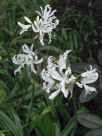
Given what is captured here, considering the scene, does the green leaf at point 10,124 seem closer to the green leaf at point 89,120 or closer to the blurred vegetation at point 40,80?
the blurred vegetation at point 40,80

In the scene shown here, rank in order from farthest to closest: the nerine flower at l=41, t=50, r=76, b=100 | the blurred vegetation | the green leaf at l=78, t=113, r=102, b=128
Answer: the blurred vegetation < the green leaf at l=78, t=113, r=102, b=128 < the nerine flower at l=41, t=50, r=76, b=100

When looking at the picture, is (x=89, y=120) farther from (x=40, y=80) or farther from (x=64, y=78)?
(x=40, y=80)

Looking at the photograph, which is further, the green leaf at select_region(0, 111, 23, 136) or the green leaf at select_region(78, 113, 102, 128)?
the green leaf at select_region(0, 111, 23, 136)

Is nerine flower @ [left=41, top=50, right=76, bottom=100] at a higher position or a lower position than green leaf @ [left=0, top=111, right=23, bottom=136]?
higher

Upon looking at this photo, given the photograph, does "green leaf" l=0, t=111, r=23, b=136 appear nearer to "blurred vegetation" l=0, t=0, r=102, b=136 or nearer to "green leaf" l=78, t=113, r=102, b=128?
"blurred vegetation" l=0, t=0, r=102, b=136

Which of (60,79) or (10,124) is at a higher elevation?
(60,79)

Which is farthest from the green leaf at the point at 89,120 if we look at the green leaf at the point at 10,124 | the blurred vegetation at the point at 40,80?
the green leaf at the point at 10,124

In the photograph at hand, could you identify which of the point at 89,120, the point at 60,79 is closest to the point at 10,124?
the point at 89,120

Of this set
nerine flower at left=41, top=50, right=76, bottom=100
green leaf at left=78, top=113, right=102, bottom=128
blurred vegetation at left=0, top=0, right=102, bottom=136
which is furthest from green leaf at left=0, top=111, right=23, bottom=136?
nerine flower at left=41, top=50, right=76, bottom=100

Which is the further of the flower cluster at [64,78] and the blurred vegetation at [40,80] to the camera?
the blurred vegetation at [40,80]
